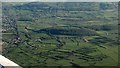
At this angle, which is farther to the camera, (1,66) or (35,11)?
(35,11)

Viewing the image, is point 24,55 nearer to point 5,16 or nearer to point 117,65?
point 117,65

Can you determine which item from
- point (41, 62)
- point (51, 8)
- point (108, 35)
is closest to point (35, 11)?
point (51, 8)

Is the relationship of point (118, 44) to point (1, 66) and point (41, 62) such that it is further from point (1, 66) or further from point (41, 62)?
point (1, 66)

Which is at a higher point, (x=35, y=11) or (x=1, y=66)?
(x=1, y=66)

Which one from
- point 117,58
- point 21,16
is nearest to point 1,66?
point 117,58

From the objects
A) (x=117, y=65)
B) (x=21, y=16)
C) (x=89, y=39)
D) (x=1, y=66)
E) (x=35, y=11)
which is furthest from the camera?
(x=35, y=11)

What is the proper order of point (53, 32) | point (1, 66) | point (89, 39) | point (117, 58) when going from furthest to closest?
1. point (53, 32)
2. point (89, 39)
3. point (117, 58)
4. point (1, 66)
